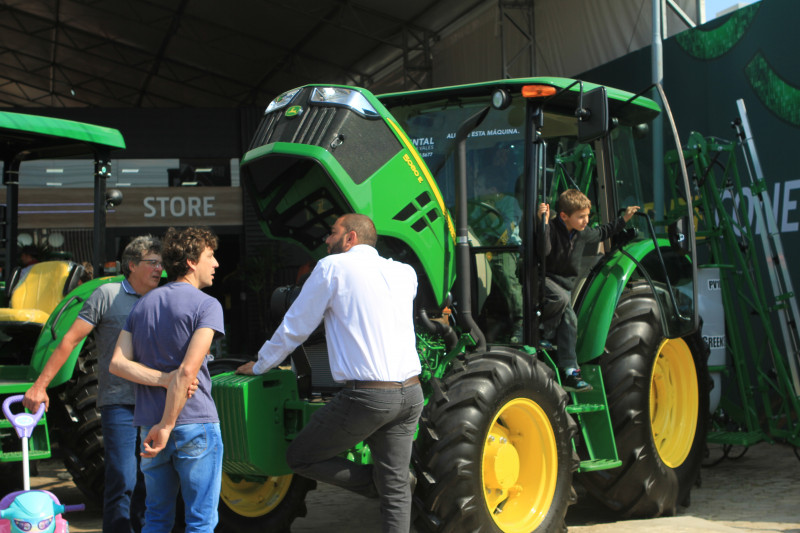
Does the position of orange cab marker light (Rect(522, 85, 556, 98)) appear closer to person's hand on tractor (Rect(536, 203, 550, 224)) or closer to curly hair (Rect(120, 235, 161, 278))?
person's hand on tractor (Rect(536, 203, 550, 224))

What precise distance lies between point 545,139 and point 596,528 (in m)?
2.25

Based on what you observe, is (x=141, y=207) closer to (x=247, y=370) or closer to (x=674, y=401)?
(x=674, y=401)

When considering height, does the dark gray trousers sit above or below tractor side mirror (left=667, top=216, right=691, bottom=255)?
below

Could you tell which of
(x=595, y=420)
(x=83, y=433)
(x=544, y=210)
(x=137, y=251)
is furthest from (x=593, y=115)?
(x=83, y=433)

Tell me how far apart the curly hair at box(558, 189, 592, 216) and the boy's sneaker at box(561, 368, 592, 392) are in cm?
88

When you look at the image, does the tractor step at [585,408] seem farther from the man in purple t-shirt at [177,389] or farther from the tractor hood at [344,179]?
the man in purple t-shirt at [177,389]

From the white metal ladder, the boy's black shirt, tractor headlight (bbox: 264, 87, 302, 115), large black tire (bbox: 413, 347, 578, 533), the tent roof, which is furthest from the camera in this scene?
the tent roof

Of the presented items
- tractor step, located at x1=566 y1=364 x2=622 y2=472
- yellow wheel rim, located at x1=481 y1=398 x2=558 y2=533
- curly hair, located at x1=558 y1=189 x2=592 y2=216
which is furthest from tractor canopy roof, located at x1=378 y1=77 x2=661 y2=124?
yellow wheel rim, located at x1=481 y1=398 x2=558 y2=533

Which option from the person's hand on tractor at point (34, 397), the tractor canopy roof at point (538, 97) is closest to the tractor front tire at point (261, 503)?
the person's hand on tractor at point (34, 397)

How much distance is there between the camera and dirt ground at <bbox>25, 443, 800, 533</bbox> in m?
4.85

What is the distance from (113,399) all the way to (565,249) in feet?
8.18

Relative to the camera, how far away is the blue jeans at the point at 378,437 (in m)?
3.35

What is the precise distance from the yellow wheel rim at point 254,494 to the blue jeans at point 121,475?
0.53m

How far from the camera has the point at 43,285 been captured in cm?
584
